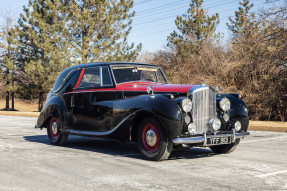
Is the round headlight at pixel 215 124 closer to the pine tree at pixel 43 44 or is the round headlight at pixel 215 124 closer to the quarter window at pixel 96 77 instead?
the quarter window at pixel 96 77

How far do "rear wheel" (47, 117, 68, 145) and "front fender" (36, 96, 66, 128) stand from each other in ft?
0.46

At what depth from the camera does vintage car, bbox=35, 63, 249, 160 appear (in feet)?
20.4

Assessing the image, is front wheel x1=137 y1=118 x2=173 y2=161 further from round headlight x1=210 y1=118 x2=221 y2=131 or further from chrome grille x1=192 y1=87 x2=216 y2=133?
round headlight x1=210 y1=118 x2=221 y2=131

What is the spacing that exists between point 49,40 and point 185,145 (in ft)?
87.6

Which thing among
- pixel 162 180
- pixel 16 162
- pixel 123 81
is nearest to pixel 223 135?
pixel 162 180

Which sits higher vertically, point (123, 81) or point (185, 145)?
point (123, 81)

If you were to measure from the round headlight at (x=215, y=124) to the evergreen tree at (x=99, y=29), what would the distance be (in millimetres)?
24404

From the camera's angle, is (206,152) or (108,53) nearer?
(206,152)

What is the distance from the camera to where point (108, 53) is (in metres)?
31.8

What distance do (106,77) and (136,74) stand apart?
690 mm

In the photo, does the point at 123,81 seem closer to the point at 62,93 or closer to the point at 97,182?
the point at 62,93

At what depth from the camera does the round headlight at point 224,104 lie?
6.94 metres

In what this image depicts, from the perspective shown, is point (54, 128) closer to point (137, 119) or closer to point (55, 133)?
point (55, 133)

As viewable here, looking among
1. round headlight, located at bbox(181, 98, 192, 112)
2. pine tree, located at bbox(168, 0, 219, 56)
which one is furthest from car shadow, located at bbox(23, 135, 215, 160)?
pine tree, located at bbox(168, 0, 219, 56)
